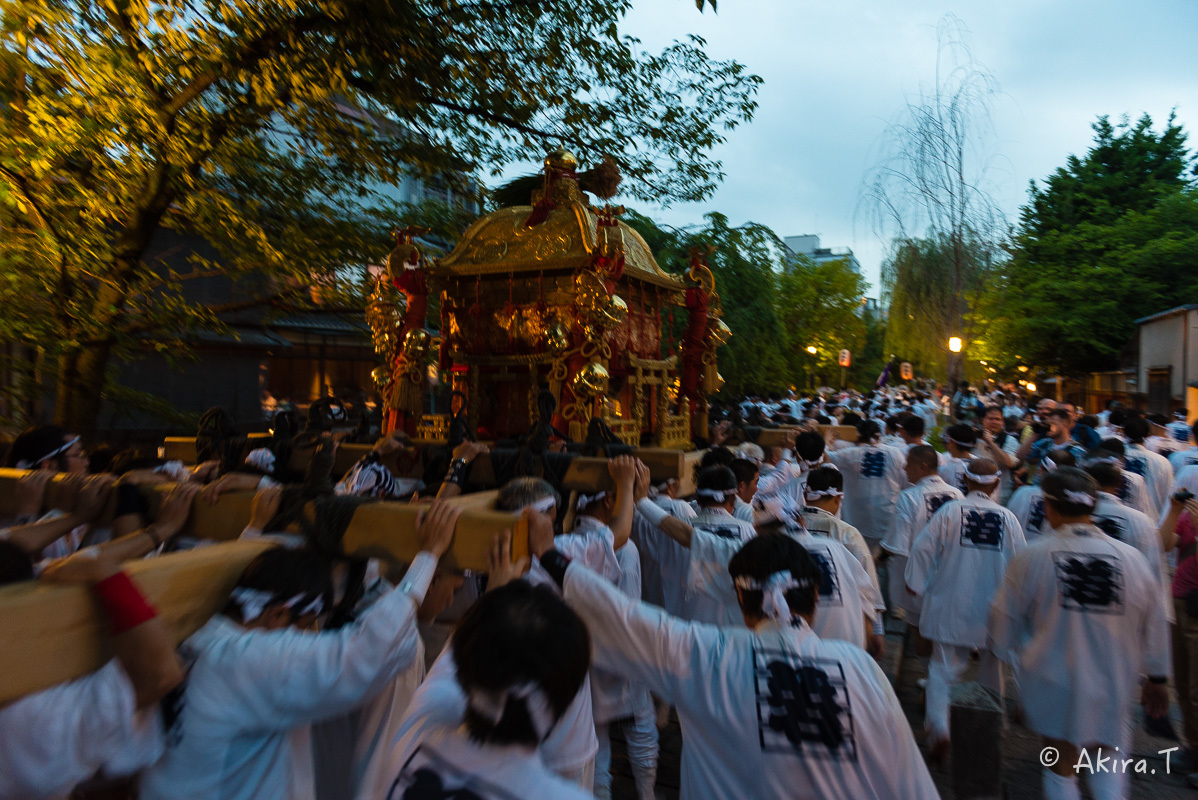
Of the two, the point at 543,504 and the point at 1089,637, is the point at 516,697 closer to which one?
the point at 543,504

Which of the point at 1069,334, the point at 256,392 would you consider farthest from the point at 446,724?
the point at 1069,334

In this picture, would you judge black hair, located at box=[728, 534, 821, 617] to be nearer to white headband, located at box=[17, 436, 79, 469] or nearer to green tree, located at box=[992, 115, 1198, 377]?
white headband, located at box=[17, 436, 79, 469]

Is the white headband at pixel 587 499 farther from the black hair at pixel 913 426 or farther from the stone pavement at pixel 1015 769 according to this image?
the black hair at pixel 913 426

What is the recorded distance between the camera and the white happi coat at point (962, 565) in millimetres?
3959

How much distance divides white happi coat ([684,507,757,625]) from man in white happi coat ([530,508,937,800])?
1.13 meters

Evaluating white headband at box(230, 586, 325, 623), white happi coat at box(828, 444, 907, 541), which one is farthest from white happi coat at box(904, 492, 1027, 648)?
white headband at box(230, 586, 325, 623)

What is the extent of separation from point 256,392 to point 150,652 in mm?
14936

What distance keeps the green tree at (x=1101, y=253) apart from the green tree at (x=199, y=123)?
1834cm

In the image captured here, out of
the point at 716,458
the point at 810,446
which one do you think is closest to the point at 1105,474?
the point at 810,446

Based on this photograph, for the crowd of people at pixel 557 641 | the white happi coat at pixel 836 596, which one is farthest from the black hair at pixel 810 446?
the white happi coat at pixel 836 596

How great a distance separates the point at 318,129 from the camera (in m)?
6.70

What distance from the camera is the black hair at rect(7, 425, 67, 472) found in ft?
10.6

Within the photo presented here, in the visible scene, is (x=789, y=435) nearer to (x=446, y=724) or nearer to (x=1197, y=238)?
(x=446, y=724)

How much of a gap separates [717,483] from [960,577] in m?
1.76
